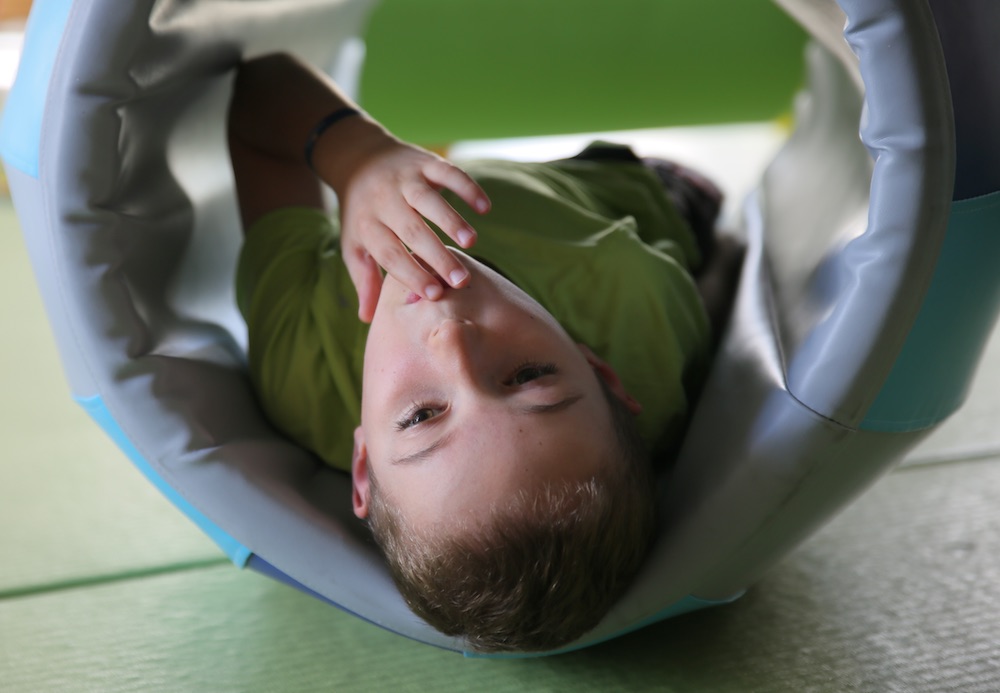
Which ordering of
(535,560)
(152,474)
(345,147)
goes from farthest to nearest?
(345,147)
(152,474)
(535,560)

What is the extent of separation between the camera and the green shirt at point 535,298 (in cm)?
98

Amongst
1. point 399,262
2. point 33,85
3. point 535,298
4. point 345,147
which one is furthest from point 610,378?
point 33,85

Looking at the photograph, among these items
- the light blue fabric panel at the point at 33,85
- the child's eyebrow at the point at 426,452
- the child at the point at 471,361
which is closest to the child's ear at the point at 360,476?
the child at the point at 471,361

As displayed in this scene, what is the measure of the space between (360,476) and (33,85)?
418 millimetres

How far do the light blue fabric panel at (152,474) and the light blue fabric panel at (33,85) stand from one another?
0.20 metres

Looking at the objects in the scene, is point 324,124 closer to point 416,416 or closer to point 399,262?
point 399,262

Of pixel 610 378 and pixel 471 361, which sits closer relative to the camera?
pixel 471 361

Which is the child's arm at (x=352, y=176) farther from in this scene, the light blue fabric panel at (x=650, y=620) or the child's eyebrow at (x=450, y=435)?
the light blue fabric panel at (x=650, y=620)

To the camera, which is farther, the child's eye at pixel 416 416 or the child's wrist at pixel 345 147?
the child's wrist at pixel 345 147

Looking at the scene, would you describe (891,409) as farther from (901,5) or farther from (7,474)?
(7,474)

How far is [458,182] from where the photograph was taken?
2.65ft

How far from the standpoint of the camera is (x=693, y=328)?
3.35ft

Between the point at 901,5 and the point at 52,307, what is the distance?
0.68 m

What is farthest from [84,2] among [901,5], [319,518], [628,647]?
[628,647]
